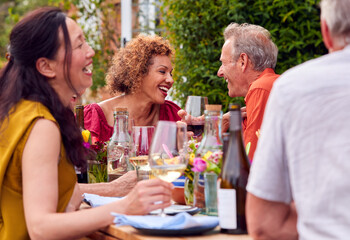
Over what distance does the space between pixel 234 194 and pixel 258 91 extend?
203 cm

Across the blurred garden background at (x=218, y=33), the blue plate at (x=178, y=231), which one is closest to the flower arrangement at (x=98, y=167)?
the blue plate at (x=178, y=231)

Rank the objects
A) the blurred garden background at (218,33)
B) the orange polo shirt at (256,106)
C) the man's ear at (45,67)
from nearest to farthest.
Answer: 1. the man's ear at (45,67)
2. the orange polo shirt at (256,106)
3. the blurred garden background at (218,33)

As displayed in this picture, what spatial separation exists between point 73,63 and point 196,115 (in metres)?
0.88

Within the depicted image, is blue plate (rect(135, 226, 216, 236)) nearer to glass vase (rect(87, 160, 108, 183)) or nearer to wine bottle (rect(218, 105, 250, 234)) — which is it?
wine bottle (rect(218, 105, 250, 234))

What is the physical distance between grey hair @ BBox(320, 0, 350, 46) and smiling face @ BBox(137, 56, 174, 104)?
267 cm

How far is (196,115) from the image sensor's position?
2.74 meters

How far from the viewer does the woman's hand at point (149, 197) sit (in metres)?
1.75

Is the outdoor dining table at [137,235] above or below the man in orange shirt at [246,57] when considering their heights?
below

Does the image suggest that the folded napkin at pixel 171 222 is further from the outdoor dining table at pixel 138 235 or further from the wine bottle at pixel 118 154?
the wine bottle at pixel 118 154

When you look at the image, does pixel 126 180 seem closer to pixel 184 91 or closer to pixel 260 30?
pixel 260 30

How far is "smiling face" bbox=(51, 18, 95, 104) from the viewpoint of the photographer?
6.66 feet

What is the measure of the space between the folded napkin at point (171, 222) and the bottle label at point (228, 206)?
2.6 inches

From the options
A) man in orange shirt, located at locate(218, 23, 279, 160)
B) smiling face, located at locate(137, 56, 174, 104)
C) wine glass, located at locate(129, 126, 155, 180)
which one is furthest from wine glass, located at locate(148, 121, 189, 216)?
smiling face, located at locate(137, 56, 174, 104)

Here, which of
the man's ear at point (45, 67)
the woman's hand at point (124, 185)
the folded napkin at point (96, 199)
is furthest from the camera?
the woman's hand at point (124, 185)
